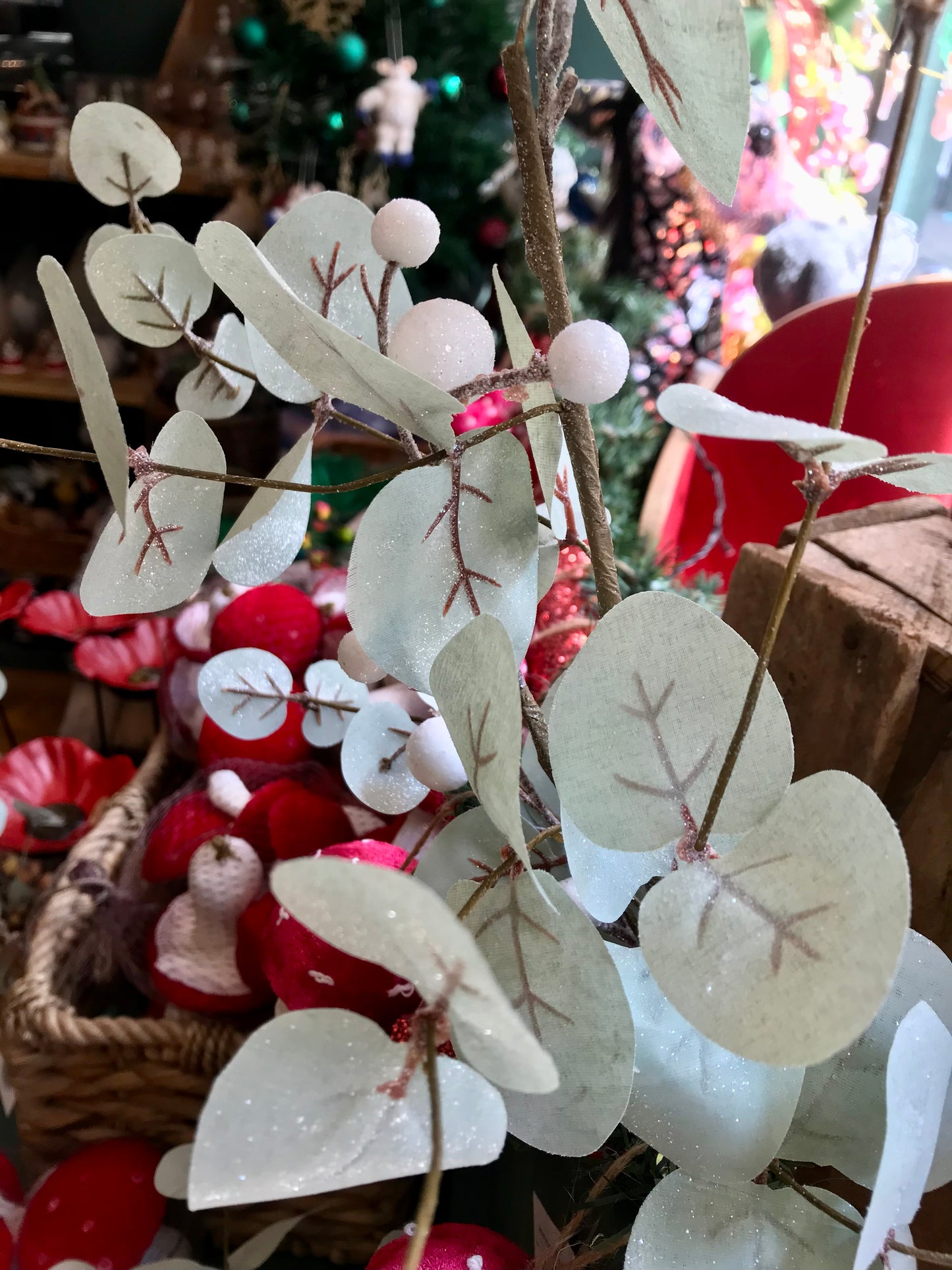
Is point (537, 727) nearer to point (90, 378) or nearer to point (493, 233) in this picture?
point (90, 378)

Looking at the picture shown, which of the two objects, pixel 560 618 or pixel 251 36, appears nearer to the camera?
pixel 560 618

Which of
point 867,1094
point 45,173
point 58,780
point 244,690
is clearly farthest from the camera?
point 45,173

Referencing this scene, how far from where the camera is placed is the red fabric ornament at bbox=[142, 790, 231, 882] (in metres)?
0.61

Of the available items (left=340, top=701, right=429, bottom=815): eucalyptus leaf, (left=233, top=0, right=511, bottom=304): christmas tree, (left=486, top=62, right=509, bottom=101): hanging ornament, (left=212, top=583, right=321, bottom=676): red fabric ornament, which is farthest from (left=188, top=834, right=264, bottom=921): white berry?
(left=486, top=62, right=509, bottom=101): hanging ornament

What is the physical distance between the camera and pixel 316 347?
0.19 m

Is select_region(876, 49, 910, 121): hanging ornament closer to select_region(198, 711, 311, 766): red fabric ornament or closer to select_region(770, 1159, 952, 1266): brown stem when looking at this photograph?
select_region(198, 711, 311, 766): red fabric ornament

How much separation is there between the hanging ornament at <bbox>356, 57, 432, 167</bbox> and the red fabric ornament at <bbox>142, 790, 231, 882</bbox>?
0.80 meters

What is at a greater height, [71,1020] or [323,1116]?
[323,1116]

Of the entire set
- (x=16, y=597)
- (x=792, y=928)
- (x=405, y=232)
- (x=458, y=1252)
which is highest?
(x=405, y=232)

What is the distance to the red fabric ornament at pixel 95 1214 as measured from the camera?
20.0 inches

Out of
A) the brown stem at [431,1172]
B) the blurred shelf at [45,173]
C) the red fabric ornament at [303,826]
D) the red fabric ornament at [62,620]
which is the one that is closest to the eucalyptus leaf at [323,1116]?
the brown stem at [431,1172]

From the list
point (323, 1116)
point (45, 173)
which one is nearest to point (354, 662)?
point (323, 1116)

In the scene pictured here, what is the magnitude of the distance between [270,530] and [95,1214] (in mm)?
460

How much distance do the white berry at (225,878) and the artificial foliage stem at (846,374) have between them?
1.35 ft
